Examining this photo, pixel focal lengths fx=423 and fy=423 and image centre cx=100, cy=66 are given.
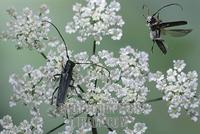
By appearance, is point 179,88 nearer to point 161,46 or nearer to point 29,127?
point 161,46

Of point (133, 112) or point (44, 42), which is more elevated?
point (44, 42)

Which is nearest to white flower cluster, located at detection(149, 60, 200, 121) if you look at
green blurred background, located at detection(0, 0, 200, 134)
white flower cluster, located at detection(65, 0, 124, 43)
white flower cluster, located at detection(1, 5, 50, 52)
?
green blurred background, located at detection(0, 0, 200, 134)

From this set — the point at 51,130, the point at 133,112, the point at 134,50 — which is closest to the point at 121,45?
the point at 134,50

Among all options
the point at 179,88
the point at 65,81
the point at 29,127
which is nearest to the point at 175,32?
the point at 179,88

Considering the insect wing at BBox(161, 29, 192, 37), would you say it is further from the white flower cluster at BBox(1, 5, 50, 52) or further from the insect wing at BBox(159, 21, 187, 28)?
the white flower cluster at BBox(1, 5, 50, 52)

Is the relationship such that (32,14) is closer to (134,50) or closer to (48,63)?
(48,63)

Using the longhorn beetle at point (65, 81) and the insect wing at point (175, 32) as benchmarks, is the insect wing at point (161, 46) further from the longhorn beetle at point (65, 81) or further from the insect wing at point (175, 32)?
the longhorn beetle at point (65, 81)
